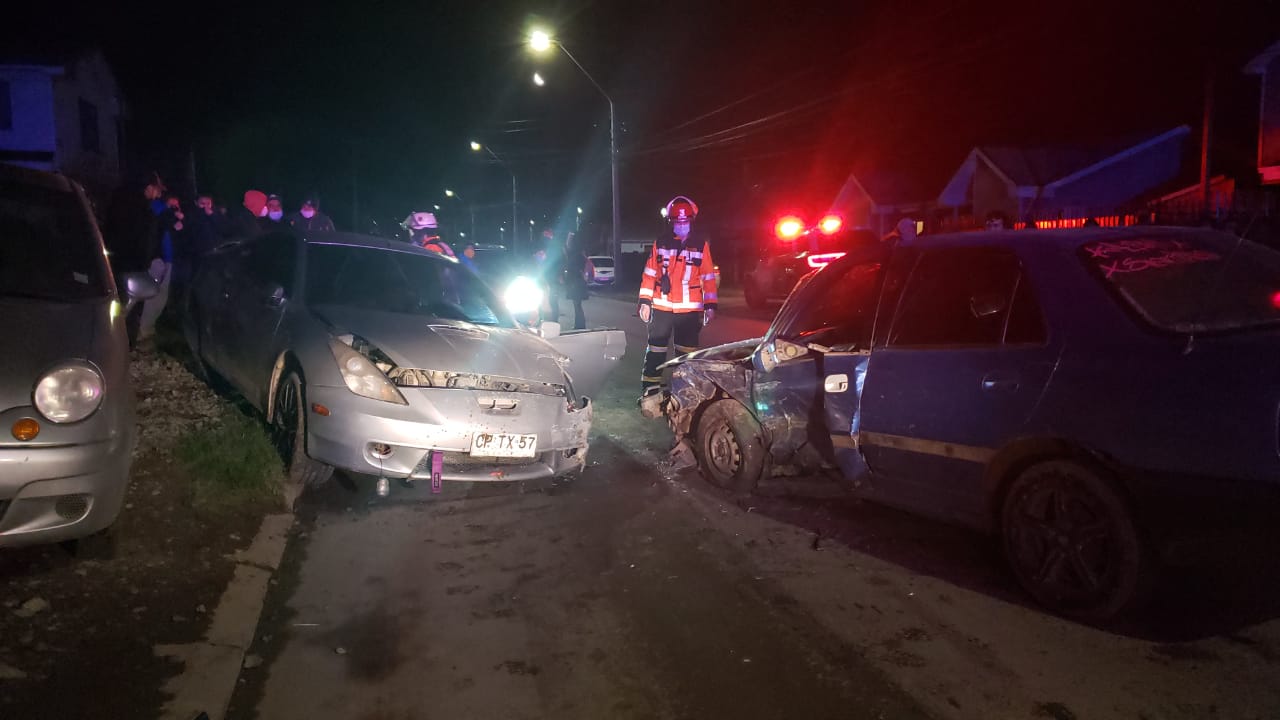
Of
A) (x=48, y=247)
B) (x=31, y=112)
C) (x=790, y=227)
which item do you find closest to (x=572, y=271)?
(x=790, y=227)

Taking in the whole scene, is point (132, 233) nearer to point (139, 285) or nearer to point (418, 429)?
point (139, 285)

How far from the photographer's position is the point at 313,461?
5652 mm

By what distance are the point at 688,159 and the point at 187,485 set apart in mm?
49560

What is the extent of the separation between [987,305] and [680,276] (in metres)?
4.51

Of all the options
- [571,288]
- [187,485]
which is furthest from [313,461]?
[571,288]

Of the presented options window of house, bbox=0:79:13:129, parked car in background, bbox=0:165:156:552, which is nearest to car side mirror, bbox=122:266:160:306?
parked car in background, bbox=0:165:156:552

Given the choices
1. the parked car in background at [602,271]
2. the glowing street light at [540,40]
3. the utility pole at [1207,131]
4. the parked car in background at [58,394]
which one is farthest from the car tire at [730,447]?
the parked car in background at [602,271]

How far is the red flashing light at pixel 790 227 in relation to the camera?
17406 mm

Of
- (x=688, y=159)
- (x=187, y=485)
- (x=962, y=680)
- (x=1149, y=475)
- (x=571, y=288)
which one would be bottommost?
(x=962, y=680)

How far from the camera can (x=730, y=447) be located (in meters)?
6.15

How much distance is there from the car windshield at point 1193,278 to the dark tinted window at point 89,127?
3336 centimetres

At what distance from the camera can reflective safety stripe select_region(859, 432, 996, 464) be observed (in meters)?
4.30

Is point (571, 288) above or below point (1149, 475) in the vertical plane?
above

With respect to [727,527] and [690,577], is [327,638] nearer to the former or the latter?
[690,577]
